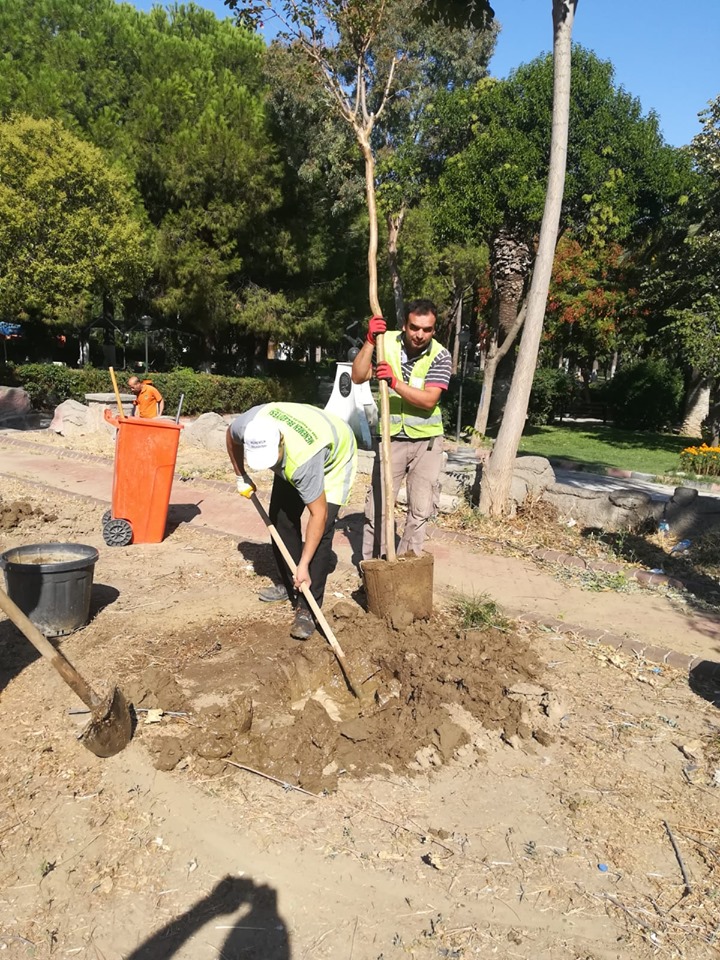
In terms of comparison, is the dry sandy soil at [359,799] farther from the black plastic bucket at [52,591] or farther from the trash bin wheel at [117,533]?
the trash bin wheel at [117,533]

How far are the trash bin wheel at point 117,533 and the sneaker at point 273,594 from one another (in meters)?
1.80

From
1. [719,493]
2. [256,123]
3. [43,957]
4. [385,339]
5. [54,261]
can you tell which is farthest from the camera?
[256,123]

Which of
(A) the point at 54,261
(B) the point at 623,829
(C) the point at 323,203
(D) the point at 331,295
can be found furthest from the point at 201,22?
(B) the point at 623,829

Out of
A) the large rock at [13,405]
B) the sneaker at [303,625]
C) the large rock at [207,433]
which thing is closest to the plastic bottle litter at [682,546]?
the sneaker at [303,625]

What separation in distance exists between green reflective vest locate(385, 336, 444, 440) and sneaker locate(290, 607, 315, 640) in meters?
1.40

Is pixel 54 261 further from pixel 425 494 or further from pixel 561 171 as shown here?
pixel 425 494

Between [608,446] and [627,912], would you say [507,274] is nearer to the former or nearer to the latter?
[608,446]

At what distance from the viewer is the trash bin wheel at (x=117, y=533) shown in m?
6.08

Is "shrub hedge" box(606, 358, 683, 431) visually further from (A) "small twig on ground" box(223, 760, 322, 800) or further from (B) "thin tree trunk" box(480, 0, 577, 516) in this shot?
(A) "small twig on ground" box(223, 760, 322, 800)

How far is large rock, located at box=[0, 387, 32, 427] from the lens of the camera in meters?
14.6

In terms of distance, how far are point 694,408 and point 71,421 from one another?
55.1 feet

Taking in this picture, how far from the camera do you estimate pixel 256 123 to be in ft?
60.9

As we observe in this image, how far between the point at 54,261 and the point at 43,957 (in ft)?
52.5

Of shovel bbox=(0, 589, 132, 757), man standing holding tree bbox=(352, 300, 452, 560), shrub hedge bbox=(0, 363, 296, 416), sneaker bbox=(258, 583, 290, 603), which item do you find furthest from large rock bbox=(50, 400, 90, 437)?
shovel bbox=(0, 589, 132, 757)
